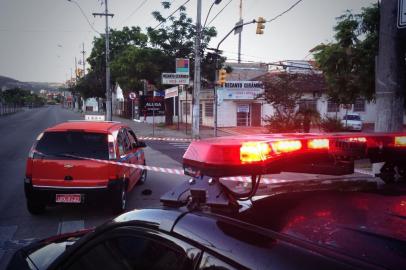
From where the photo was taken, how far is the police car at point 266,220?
4.61 feet

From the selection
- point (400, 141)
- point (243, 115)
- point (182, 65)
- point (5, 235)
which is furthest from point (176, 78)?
point (400, 141)

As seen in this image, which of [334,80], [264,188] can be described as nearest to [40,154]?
[264,188]

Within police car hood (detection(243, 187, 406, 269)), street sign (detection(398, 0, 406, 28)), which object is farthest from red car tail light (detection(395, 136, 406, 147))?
street sign (detection(398, 0, 406, 28))

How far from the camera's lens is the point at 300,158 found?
1.93 metres

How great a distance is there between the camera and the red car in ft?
23.8

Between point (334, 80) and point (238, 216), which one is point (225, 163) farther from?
point (334, 80)

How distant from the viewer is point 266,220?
5.67 ft

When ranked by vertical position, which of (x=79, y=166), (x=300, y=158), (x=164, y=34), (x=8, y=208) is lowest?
(x=8, y=208)

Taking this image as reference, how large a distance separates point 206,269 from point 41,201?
21.9 feet

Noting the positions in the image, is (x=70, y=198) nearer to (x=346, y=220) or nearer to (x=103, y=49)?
(x=346, y=220)

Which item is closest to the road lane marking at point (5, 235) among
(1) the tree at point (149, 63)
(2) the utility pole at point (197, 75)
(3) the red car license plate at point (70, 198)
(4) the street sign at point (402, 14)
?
(3) the red car license plate at point (70, 198)

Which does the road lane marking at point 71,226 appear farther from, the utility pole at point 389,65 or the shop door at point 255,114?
the shop door at point 255,114

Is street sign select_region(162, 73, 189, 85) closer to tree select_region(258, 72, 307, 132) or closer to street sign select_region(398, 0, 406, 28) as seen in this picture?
tree select_region(258, 72, 307, 132)

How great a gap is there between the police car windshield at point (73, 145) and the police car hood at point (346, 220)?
19.0ft
